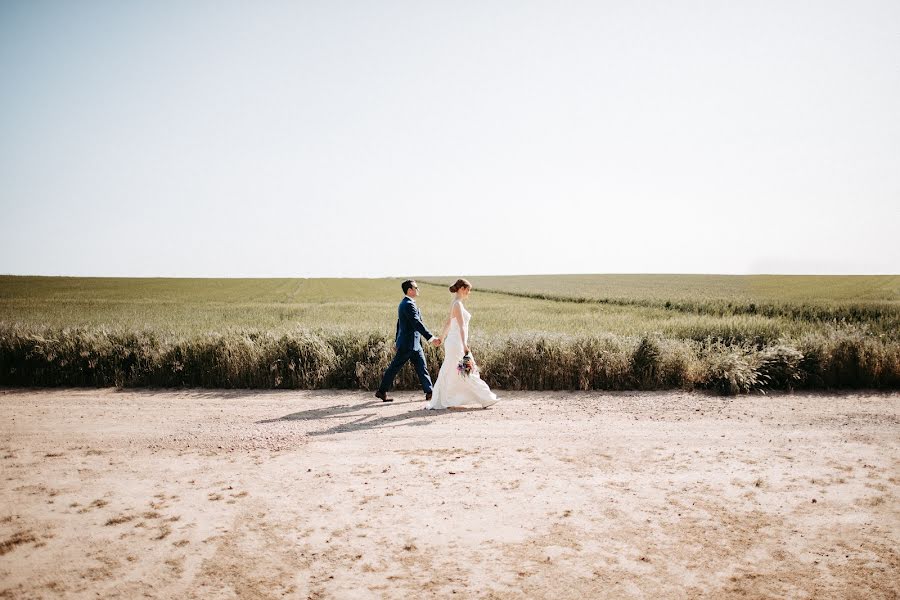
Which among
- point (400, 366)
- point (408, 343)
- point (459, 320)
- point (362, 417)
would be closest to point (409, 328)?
point (408, 343)

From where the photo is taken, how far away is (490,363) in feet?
39.0

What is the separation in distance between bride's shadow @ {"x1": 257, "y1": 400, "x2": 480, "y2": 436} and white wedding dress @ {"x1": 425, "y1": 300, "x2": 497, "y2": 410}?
0.20 m

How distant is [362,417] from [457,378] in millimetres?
1961

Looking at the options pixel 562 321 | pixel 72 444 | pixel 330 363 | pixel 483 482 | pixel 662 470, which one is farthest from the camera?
pixel 562 321

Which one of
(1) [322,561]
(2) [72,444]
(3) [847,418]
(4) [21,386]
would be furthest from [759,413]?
(4) [21,386]

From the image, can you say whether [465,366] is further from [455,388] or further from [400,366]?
[400,366]

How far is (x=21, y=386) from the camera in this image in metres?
12.0

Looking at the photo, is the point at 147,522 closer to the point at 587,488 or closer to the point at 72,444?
the point at 72,444

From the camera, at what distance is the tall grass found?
38.0ft

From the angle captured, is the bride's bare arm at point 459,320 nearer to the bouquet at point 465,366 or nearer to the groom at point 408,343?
the bouquet at point 465,366

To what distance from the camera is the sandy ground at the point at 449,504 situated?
421cm

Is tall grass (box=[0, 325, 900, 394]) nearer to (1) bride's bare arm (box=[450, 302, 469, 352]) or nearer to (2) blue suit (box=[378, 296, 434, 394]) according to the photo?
(2) blue suit (box=[378, 296, 434, 394])

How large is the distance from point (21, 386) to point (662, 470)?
13.5 m

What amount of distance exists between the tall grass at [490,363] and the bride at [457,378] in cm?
168
